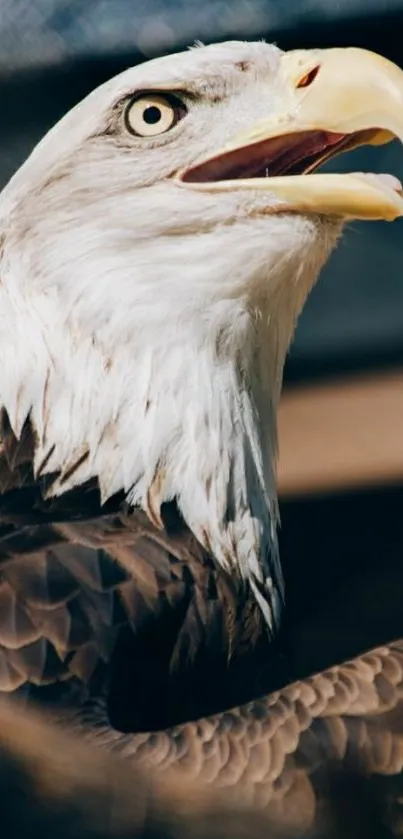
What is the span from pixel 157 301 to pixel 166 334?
33 mm

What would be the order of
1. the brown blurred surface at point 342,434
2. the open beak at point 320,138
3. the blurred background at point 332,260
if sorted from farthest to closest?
the brown blurred surface at point 342,434 < the blurred background at point 332,260 < the open beak at point 320,138

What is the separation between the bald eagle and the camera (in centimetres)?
120

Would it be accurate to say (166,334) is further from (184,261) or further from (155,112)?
(155,112)

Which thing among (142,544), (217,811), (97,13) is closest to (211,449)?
(142,544)

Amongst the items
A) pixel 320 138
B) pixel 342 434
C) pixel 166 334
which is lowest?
pixel 342 434

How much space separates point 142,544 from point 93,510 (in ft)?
0.20

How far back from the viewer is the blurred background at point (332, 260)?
177 cm

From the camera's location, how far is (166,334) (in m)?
1.28

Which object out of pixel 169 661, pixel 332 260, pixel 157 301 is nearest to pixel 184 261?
pixel 157 301

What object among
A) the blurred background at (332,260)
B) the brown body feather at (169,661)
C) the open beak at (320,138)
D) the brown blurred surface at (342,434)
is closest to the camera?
the brown body feather at (169,661)

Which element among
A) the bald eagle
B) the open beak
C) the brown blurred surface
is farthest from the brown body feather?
the brown blurred surface

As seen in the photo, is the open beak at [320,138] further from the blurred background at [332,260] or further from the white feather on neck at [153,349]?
the blurred background at [332,260]

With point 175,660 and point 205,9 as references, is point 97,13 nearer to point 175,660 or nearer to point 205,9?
point 205,9

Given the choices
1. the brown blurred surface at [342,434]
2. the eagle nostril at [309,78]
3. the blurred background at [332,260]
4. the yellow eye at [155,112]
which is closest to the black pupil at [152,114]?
the yellow eye at [155,112]
